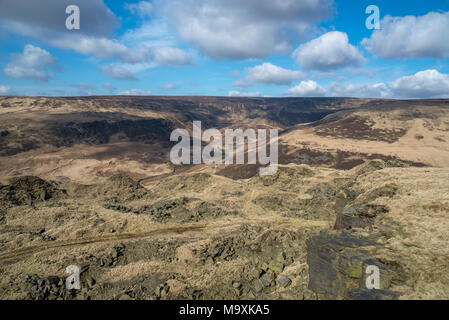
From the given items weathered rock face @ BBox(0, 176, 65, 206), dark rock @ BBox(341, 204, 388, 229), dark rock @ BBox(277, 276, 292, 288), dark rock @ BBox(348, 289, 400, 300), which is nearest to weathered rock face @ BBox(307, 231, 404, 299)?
dark rock @ BBox(348, 289, 400, 300)

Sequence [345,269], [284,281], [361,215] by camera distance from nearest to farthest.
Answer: [345,269]
[284,281]
[361,215]

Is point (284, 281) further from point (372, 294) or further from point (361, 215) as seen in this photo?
point (361, 215)

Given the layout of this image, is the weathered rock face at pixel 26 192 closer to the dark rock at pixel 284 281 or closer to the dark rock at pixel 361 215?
the dark rock at pixel 284 281

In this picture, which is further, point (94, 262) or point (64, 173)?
point (64, 173)

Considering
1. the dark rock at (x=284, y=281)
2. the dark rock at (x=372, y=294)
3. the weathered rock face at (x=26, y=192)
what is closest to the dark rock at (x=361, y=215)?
the dark rock at (x=284, y=281)

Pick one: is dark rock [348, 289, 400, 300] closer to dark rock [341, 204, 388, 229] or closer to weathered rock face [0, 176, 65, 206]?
dark rock [341, 204, 388, 229]

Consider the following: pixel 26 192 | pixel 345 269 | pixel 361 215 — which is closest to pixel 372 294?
pixel 345 269
